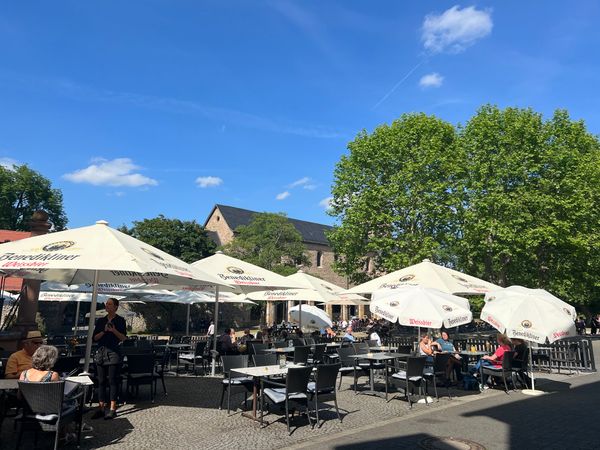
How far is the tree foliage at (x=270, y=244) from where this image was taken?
4469 cm

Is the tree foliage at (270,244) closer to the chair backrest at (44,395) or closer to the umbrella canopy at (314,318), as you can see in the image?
the umbrella canopy at (314,318)

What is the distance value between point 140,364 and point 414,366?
17.2ft

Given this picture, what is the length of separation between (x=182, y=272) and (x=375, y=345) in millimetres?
7448

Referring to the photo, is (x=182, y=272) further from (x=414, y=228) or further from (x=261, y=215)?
(x=261, y=215)

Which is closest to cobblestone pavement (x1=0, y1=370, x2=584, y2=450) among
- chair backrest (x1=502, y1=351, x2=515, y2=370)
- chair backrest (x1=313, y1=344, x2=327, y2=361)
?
chair backrest (x1=502, y1=351, x2=515, y2=370)

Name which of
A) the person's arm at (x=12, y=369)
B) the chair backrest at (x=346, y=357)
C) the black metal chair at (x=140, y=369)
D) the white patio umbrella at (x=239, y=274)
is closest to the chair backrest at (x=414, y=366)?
the chair backrest at (x=346, y=357)

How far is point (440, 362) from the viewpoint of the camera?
31.3 feet

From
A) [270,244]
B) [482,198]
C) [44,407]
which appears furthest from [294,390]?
[270,244]

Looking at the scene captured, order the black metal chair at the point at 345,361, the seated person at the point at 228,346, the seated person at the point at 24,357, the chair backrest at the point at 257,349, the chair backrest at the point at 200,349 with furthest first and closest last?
the chair backrest at the point at 200,349 → the seated person at the point at 228,346 → the chair backrest at the point at 257,349 → the black metal chair at the point at 345,361 → the seated person at the point at 24,357

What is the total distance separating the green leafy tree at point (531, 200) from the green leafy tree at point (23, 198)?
46.1m

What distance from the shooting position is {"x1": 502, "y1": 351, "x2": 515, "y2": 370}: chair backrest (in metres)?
10.3

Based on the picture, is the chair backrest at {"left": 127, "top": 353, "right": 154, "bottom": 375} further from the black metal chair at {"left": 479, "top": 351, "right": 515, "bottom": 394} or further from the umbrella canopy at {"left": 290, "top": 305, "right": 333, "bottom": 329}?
the umbrella canopy at {"left": 290, "top": 305, "right": 333, "bottom": 329}

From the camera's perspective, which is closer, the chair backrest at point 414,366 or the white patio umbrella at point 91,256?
the white patio umbrella at point 91,256

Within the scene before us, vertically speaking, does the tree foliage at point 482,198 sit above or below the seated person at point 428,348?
above
